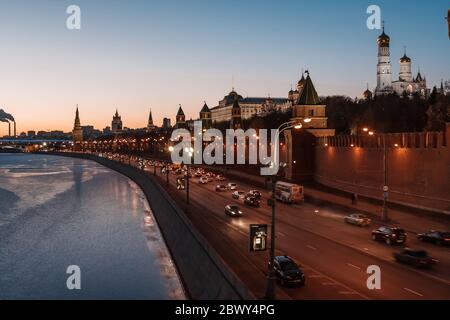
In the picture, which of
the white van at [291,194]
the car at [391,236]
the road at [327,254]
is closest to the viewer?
the road at [327,254]

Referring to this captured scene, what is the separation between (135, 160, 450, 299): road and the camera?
1858cm

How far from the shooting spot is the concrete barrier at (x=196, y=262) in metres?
17.8

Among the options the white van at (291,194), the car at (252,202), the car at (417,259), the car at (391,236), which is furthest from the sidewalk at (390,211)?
the car at (417,259)

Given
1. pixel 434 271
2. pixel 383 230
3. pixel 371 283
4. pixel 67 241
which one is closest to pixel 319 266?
pixel 371 283

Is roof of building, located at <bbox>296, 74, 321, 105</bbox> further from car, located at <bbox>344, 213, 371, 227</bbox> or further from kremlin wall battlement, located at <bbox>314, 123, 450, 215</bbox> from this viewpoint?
car, located at <bbox>344, 213, 371, 227</bbox>

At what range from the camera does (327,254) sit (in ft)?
80.6

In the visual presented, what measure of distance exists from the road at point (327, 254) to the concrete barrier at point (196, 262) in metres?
0.79

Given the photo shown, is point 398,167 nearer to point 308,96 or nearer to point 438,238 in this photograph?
point 438,238

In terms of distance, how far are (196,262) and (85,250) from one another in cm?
1375

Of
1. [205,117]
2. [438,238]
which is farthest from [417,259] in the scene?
[205,117]

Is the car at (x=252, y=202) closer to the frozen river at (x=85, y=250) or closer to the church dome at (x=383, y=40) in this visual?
the frozen river at (x=85, y=250)

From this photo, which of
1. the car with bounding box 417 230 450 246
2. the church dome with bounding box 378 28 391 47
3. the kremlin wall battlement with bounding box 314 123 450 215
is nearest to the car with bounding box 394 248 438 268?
the car with bounding box 417 230 450 246

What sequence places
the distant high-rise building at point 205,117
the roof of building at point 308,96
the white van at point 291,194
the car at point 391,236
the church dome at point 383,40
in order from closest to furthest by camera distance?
1. the car at point 391,236
2. the white van at point 291,194
3. the roof of building at point 308,96
4. the distant high-rise building at point 205,117
5. the church dome at point 383,40
